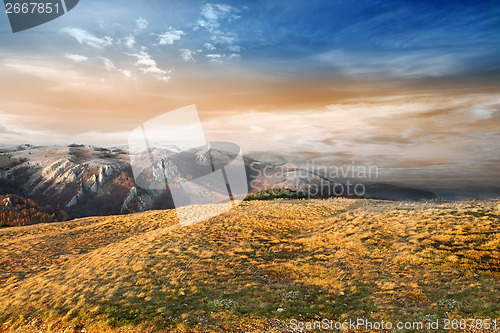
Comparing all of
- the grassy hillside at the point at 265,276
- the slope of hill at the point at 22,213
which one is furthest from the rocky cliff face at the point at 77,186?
the grassy hillside at the point at 265,276

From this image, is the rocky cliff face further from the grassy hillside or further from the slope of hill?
the grassy hillside

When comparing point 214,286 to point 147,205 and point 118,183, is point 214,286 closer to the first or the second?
point 147,205

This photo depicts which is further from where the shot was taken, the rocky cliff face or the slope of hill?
the rocky cliff face

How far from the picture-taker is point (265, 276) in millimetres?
20203

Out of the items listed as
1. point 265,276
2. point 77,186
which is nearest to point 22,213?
point 77,186

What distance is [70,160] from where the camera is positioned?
616 feet

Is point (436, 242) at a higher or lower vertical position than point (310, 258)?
higher

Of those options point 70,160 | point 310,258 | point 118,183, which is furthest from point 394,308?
point 70,160

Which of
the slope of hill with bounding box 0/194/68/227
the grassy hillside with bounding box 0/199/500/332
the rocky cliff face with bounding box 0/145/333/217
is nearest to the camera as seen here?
the grassy hillside with bounding box 0/199/500/332

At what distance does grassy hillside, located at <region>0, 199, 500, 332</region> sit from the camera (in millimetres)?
14141

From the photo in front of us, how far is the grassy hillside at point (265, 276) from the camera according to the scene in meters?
14.1

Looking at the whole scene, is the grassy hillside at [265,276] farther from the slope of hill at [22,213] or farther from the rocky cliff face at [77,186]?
the rocky cliff face at [77,186]

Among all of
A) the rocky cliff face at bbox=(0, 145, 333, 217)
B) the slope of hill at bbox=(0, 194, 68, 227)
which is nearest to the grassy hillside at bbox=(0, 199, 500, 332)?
the slope of hill at bbox=(0, 194, 68, 227)

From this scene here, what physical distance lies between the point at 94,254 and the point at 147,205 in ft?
472
